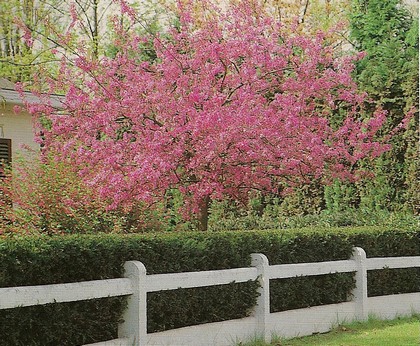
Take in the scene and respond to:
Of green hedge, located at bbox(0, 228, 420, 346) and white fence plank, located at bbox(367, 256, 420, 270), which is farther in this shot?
white fence plank, located at bbox(367, 256, 420, 270)

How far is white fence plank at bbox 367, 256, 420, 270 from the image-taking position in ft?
31.8

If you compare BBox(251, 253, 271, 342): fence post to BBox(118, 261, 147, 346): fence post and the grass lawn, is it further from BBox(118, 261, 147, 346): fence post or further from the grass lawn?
BBox(118, 261, 147, 346): fence post

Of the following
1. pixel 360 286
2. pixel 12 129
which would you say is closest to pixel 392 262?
pixel 360 286

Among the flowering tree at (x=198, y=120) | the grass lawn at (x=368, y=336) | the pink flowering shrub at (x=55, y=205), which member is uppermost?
the flowering tree at (x=198, y=120)

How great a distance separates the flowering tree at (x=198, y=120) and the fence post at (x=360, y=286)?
156cm

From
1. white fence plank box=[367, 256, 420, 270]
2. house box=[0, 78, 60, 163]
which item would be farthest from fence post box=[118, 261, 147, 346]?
house box=[0, 78, 60, 163]

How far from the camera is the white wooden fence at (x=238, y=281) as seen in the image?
241 inches

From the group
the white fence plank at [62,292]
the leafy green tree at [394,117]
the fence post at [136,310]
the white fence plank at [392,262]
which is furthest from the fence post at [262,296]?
the leafy green tree at [394,117]

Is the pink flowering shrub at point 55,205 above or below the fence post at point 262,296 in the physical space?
above

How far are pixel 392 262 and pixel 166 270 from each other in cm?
384

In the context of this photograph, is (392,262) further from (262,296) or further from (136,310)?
(136,310)

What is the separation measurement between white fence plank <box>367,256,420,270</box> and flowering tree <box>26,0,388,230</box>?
1.65 metres

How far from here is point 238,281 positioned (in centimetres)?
778

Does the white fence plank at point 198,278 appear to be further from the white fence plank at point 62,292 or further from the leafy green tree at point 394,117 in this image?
the leafy green tree at point 394,117
